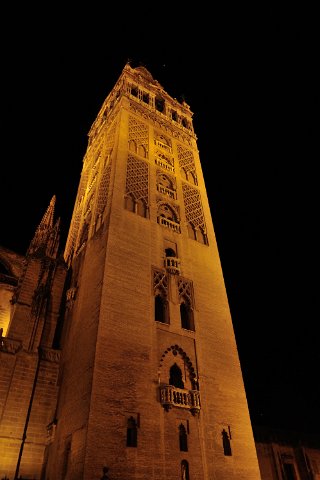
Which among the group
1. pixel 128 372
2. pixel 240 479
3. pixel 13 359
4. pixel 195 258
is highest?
pixel 195 258

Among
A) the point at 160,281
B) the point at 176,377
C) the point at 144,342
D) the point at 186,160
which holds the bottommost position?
the point at 176,377

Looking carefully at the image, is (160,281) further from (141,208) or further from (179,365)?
(141,208)

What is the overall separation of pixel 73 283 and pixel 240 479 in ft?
35.7

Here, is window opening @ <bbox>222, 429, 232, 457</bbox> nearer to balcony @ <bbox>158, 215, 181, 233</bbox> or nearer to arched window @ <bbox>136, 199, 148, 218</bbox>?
balcony @ <bbox>158, 215, 181, 233</bbox>

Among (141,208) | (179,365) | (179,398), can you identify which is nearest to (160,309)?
(179,365)

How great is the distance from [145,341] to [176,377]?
6.13ft

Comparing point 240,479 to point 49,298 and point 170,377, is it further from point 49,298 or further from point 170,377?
point 49,298

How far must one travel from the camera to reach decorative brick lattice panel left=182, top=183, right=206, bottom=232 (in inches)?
828

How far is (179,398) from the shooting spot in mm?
13156

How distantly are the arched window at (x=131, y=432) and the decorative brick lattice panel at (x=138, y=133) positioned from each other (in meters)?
16.0

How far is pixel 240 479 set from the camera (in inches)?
506

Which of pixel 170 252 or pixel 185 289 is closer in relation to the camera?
pixel 185 289

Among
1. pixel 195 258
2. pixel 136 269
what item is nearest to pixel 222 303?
pixel 195 258

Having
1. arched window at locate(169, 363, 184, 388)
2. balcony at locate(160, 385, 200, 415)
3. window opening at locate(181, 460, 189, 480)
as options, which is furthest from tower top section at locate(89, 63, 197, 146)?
window opening at locate(181, 460, 189, 480)
